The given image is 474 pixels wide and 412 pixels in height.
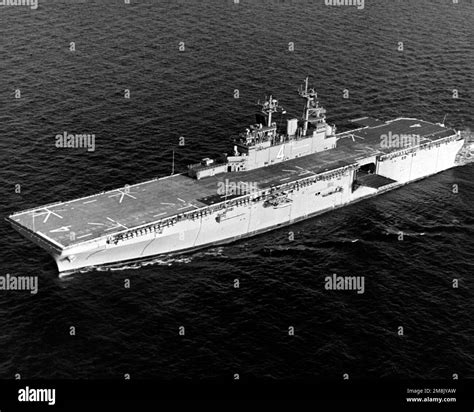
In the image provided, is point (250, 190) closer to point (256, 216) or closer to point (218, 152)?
point (256, 216)

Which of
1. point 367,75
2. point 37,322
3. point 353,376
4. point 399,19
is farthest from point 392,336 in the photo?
point 399,19

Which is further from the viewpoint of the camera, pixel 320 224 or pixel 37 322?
pixel 320 224

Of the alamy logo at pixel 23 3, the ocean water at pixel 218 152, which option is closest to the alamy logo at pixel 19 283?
the ocean water at pixel 218 152

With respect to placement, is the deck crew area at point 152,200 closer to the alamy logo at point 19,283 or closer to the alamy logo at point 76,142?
the alamy logo at point 19,283

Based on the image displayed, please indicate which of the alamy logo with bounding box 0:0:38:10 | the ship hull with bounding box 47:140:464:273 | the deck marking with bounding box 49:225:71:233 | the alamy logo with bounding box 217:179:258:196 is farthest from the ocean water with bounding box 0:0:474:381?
the alamy logo with bounding box 217:179:258:196

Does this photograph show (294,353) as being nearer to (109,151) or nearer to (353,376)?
(353,376)

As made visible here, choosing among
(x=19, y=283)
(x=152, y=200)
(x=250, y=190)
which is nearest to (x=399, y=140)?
(x=250, y=190)

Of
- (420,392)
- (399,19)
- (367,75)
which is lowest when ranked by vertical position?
(420,392)
